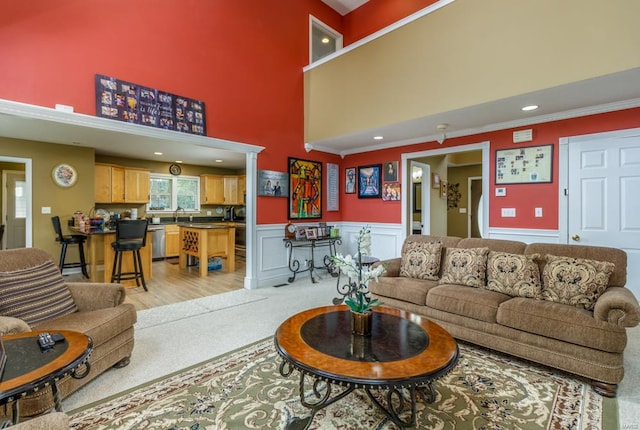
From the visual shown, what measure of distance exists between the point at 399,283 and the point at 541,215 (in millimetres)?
2248

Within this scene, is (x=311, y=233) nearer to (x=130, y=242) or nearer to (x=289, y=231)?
(x=289, y=231)

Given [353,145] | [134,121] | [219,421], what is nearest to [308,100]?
[353,145]

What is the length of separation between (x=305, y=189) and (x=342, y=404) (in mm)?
4011

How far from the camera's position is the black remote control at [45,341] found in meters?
1.52

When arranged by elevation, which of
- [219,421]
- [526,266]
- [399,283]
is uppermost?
[526,266]

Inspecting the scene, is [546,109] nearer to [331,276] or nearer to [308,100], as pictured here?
[308,100]

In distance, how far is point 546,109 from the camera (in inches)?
142

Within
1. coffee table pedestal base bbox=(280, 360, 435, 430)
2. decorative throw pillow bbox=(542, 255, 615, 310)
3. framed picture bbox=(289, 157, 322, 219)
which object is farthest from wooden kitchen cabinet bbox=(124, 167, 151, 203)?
decorative throw pillow bbox=(542, 255, 615, 310)

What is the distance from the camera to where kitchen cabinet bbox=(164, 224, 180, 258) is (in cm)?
726

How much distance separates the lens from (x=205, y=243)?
5.73 m

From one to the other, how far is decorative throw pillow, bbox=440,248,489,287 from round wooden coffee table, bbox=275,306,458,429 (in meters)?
1.09

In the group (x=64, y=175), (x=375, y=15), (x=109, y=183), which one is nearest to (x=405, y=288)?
(x=375, y=15)

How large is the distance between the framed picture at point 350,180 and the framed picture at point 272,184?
1.46 metres

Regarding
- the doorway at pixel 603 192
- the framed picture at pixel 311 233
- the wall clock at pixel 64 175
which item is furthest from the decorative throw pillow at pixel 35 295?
the doorway at pixel 603 192
